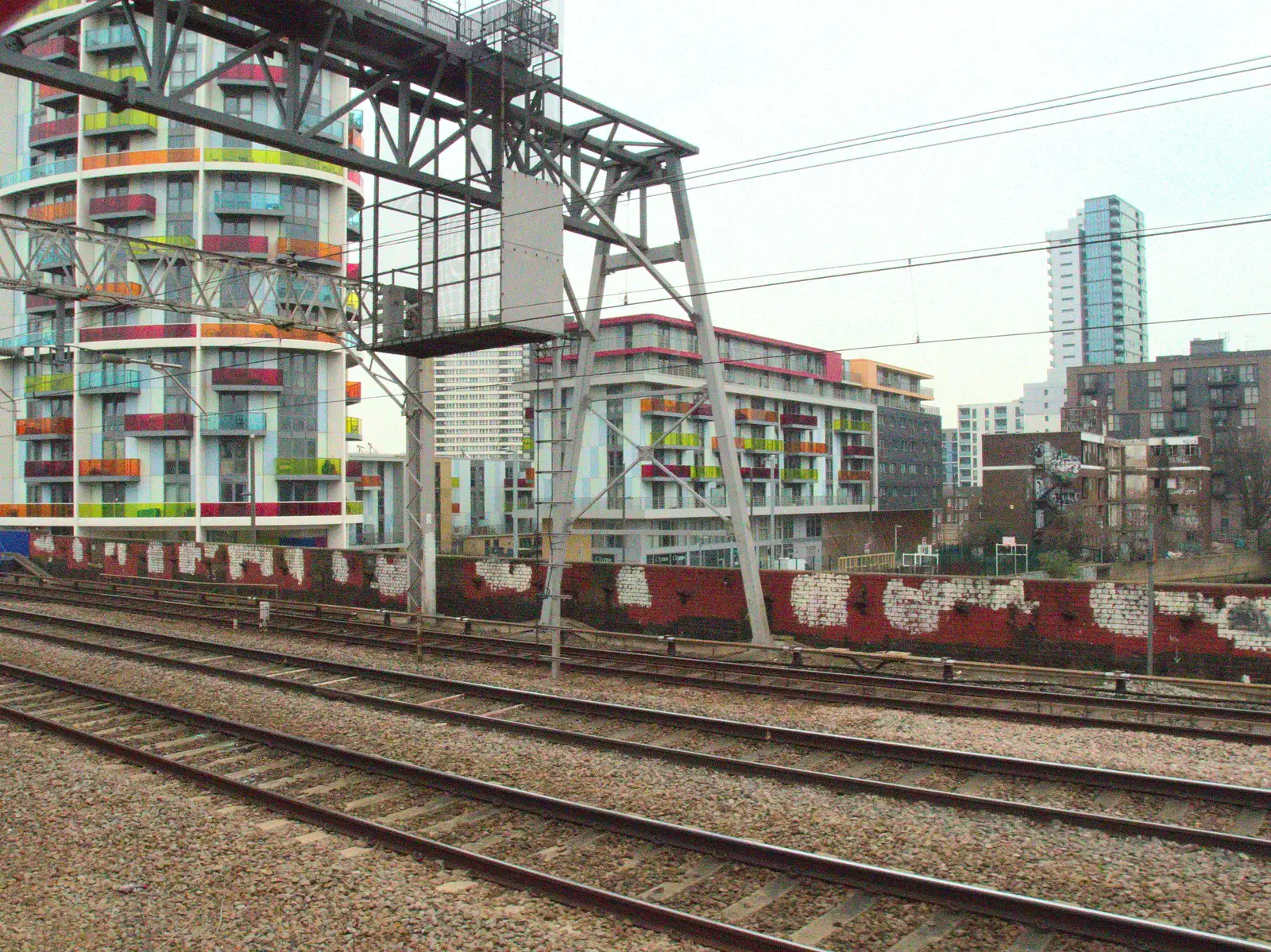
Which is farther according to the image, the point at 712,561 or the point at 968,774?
the point at 712,561

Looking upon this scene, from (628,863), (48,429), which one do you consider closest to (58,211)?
(48,429)

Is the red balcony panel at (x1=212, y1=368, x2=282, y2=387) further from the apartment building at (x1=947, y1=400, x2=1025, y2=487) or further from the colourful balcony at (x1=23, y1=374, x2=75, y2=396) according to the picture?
the apartment building at (x1=947, y1=400, x2=1025, y2=487)

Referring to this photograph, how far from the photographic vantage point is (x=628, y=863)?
7.80 meters

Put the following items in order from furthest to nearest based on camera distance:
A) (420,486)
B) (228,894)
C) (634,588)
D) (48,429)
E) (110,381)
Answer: (48,429) → (110,381) → (420,486) → (634,588) → (228,894)

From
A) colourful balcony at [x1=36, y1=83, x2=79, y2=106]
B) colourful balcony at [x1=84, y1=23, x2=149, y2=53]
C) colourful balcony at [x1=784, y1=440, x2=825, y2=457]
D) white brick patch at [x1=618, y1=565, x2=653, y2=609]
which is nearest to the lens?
white brick patch at [x1=618, y1=565, x2=653, y2=609]

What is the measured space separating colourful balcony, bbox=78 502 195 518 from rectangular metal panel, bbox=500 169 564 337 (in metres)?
39.9

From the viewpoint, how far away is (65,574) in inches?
1656

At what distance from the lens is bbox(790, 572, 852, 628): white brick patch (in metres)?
19.3

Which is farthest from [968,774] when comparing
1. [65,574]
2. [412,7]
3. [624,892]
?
[65,574]

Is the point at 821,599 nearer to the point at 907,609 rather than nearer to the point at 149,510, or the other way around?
the point at 907,609

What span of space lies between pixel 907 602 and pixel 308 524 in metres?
39.7

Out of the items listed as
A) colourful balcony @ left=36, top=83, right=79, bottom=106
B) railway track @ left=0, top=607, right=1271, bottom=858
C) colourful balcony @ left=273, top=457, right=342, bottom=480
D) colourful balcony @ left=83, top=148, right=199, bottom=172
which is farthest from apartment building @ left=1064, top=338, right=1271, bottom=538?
railway track @ left=0, top=607, right=1271, bottom=858

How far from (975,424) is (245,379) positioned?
154 m

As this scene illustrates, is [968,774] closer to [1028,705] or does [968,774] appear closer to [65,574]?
[1028,705]
